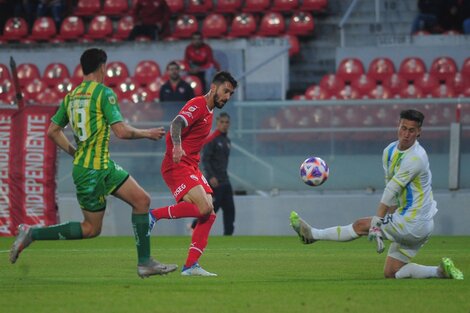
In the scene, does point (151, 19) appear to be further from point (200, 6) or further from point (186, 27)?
point (200, 6)

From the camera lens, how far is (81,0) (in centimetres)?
2506

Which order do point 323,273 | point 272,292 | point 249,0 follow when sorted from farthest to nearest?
point 249,0 < point 323,273 < point 272,292

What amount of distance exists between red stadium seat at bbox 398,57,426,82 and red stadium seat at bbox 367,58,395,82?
0.21m

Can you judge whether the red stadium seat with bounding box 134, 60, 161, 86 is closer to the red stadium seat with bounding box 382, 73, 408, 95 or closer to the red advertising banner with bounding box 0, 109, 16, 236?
the red advertising banner with bounding box 0, 109, 16, 236

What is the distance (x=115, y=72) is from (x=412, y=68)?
6090 millimetres

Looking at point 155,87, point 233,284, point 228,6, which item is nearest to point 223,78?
point 233,284

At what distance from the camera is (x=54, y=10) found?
24688 millimetres

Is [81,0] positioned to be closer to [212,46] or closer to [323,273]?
[212,46]

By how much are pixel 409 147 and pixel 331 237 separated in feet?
3.64

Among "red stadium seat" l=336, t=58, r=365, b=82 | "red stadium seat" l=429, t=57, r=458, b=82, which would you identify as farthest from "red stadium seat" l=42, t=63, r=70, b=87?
"red stadium seat" l=429, t=57, r=458, b=82

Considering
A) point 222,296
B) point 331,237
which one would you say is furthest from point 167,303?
point 331,237

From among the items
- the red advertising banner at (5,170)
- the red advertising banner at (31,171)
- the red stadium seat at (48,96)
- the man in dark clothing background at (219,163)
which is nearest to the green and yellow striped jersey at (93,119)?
the man in dark clothing background at (219,163)

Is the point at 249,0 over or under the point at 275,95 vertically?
over

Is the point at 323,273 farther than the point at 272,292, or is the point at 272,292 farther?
the point at 323,273
